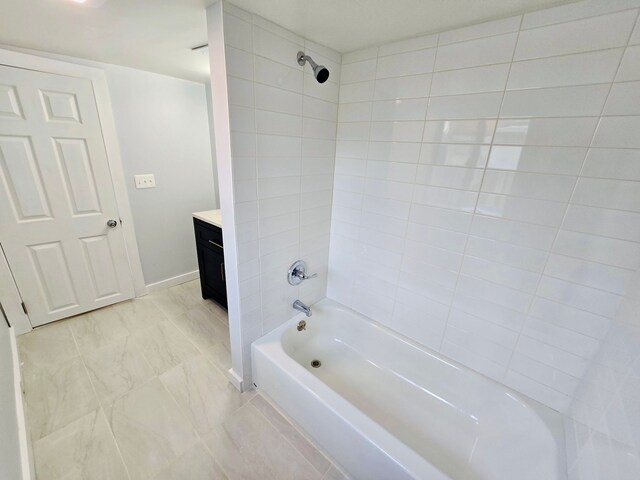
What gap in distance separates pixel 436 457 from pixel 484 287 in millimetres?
892

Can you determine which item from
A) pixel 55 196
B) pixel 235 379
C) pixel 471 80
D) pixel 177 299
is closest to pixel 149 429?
pixel 235 379

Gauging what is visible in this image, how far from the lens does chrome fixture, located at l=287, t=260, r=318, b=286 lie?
167cm

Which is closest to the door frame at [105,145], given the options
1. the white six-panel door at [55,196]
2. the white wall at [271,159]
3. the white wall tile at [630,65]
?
the white six-panel door at [55,196]

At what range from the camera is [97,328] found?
2.08m

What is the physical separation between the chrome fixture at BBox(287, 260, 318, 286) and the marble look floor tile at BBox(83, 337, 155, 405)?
112 cm

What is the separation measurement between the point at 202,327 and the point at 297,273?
109 cm

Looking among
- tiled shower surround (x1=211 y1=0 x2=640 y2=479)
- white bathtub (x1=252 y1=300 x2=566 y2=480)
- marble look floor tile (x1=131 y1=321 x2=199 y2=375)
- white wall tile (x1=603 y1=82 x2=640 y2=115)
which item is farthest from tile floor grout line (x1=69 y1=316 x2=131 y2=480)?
white wall tile (x1=603 y1=82 x2=640 y2=115)

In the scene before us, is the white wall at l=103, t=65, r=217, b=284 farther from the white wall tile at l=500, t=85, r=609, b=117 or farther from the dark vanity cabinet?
the white wall tile at l=500, t=85, r=609, b=117

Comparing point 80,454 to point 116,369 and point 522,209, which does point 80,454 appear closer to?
point 116,369

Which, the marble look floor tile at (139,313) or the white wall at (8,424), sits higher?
the white wall at (8,424)

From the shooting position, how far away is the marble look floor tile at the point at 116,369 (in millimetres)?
1577

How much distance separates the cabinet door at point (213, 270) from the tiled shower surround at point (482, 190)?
2.59ft

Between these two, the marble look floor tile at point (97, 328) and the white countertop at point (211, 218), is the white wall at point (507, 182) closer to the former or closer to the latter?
the white countertop at point (211, 218)

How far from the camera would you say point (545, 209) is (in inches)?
42.0
